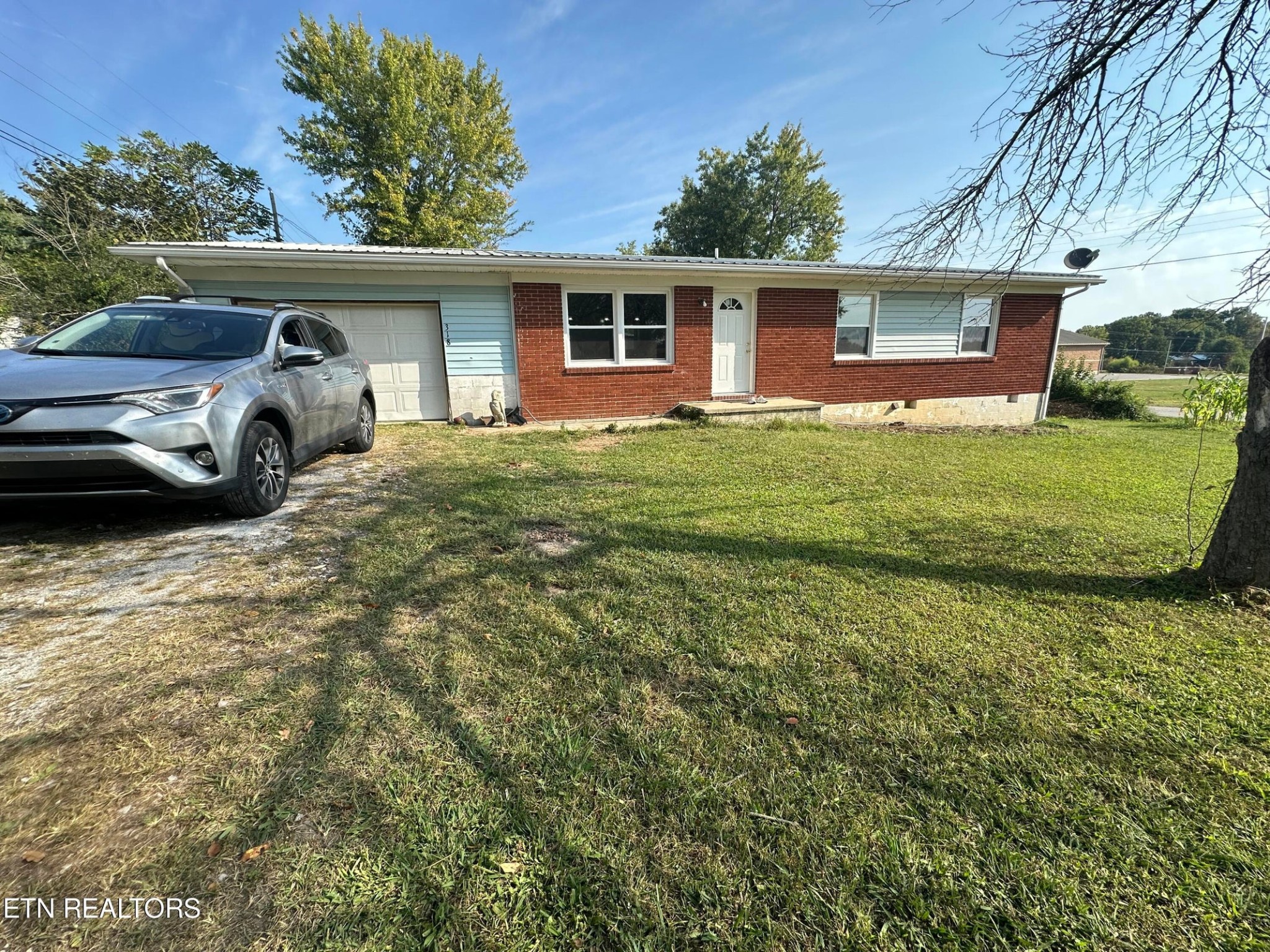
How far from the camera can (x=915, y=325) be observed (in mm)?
11805

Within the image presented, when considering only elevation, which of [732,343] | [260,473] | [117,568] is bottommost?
[117,568]

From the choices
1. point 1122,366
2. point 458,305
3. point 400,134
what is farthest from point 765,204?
point 1122,366

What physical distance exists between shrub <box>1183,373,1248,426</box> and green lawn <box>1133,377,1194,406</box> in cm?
103

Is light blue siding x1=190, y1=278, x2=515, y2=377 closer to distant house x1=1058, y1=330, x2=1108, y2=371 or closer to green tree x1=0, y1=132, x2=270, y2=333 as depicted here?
green tree x1=0, y1=132, x2=270, y2=333

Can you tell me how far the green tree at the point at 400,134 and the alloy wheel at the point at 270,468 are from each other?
2144 cm

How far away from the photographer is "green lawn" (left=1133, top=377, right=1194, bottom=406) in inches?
787

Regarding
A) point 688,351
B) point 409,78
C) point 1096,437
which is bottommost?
point 1096,437

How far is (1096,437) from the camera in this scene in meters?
9.45

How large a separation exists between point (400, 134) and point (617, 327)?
1955 cm

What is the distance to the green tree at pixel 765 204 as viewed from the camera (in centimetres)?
3145

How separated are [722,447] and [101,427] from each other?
622 centimetres

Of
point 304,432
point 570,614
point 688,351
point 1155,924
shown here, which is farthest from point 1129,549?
point 688,351

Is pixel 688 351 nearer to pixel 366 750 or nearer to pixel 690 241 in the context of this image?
pixel 366 750

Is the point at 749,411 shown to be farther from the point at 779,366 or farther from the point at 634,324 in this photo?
the point at 634,324
